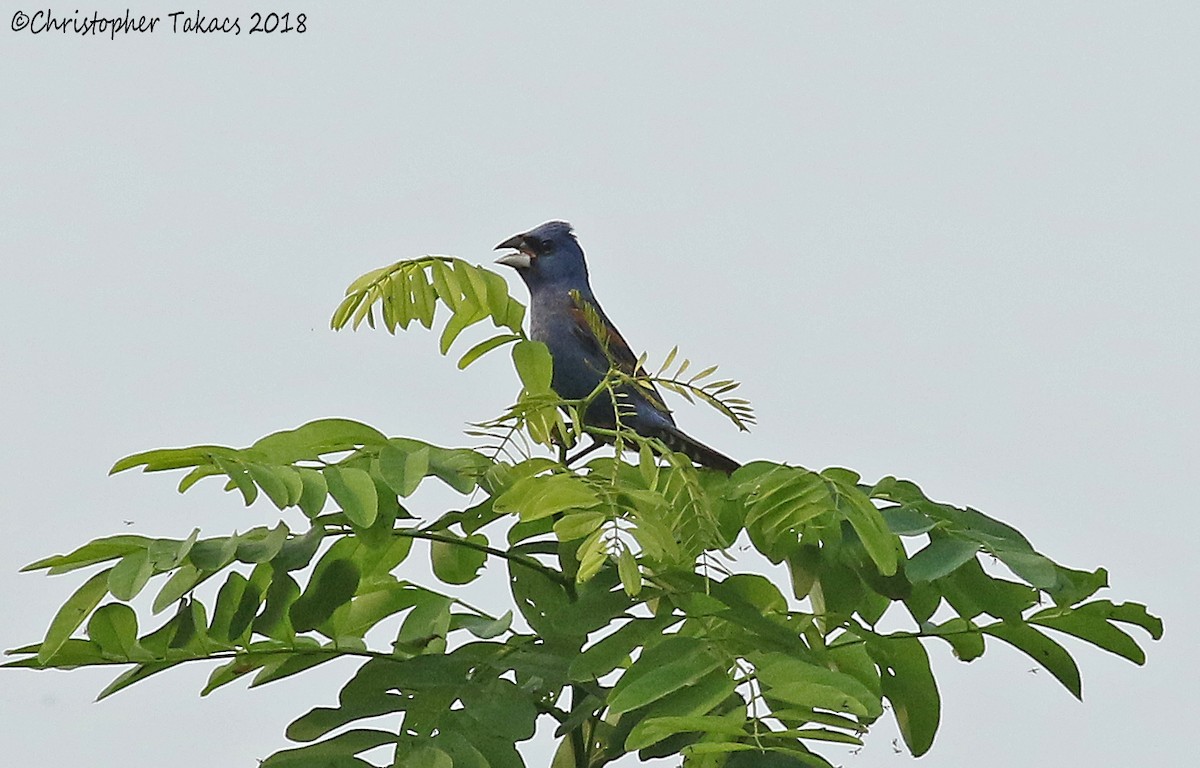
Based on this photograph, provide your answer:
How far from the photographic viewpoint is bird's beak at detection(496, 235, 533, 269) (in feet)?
4.99

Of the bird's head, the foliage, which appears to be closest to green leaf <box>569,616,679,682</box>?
the foliage

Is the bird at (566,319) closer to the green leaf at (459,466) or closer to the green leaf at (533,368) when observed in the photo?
the green leaf at (533,368)

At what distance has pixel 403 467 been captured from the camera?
0.89m

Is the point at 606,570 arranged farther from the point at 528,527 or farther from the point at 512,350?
the point at 512,350

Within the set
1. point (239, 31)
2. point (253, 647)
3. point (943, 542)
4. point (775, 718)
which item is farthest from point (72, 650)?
point (239, 31)

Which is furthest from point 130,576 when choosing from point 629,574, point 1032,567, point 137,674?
point 1032,567

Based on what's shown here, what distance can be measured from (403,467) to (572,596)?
20cm

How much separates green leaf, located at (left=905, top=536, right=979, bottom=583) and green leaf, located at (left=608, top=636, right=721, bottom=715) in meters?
0.14

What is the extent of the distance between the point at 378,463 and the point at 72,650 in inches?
8.6

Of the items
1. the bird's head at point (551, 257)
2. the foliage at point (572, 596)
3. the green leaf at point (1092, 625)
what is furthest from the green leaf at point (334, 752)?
the bird's head at point (551, 257)

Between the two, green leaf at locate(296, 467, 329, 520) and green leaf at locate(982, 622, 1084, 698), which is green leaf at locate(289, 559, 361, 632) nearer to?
green leaf at locate(296, 467, 329, 520)

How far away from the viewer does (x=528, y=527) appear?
1.02 m

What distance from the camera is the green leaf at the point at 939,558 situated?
88 centimetres

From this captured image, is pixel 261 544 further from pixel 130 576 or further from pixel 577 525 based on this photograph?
pixel 577 525
